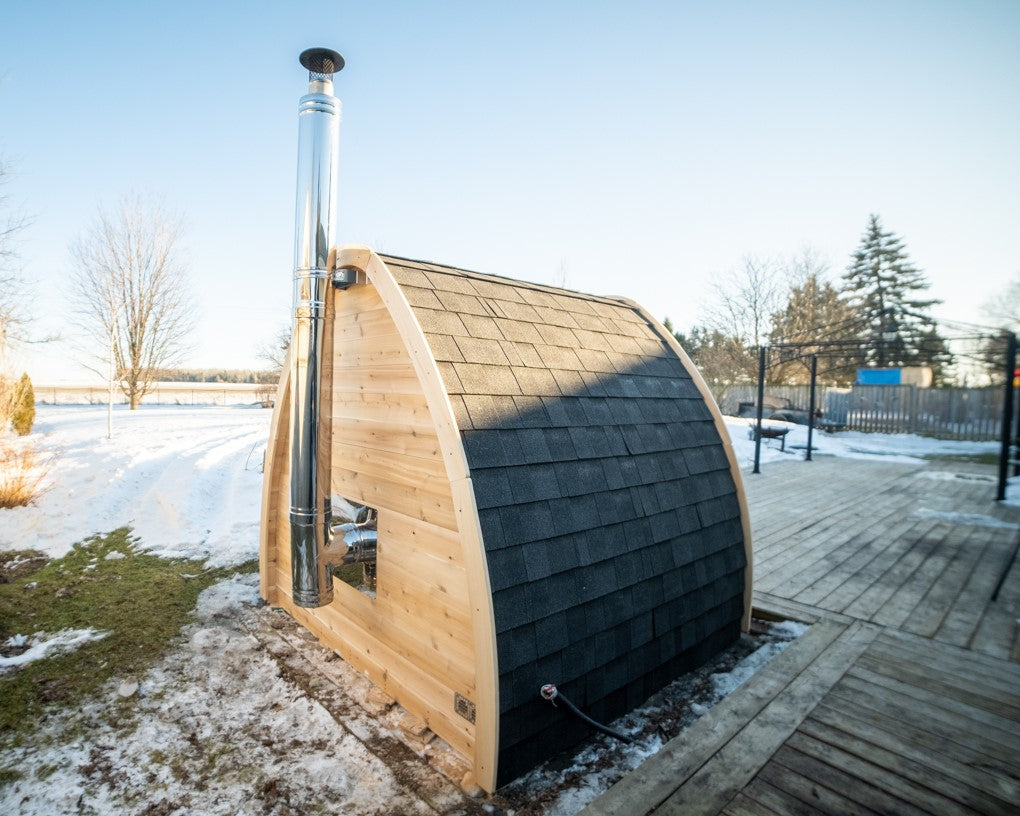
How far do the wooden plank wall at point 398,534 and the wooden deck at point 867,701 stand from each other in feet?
3.27

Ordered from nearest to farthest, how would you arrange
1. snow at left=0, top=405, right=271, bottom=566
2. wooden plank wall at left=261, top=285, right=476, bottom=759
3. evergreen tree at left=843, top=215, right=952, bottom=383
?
wooden plank wall at left=261, top=285, right=476, bottom=759 < snow at left=0, top=405, right=271, bottom=566 < evergreen tree at left=843, top=215, right=952, bottom=383

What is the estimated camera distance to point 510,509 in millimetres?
2477

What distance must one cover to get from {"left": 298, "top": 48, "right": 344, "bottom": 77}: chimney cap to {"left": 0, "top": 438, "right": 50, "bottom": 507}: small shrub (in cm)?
698

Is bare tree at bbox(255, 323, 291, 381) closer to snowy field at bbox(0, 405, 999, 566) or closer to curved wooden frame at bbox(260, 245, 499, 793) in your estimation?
snowy field at bbox(0, 405, 999, 566)

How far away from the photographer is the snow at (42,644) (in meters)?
3.59

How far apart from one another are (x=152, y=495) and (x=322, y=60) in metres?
6.95

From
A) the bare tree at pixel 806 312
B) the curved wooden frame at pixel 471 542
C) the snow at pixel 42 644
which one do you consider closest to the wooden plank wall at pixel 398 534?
the curved wooden frame at pixel 471 542

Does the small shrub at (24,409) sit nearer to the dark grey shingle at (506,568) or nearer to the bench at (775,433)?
the dark grey shingle at (506,568)

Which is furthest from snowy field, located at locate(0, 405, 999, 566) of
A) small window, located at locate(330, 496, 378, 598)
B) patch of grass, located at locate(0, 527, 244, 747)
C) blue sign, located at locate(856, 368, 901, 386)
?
blue sign, located at locate(856, 368, 901, 386)

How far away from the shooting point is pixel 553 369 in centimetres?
319

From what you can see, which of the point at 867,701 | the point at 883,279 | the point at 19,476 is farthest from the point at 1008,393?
the point at 883,279

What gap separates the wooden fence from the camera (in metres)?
13.3

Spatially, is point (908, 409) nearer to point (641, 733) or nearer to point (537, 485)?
point (641, 733)

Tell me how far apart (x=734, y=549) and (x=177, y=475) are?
8.28m
